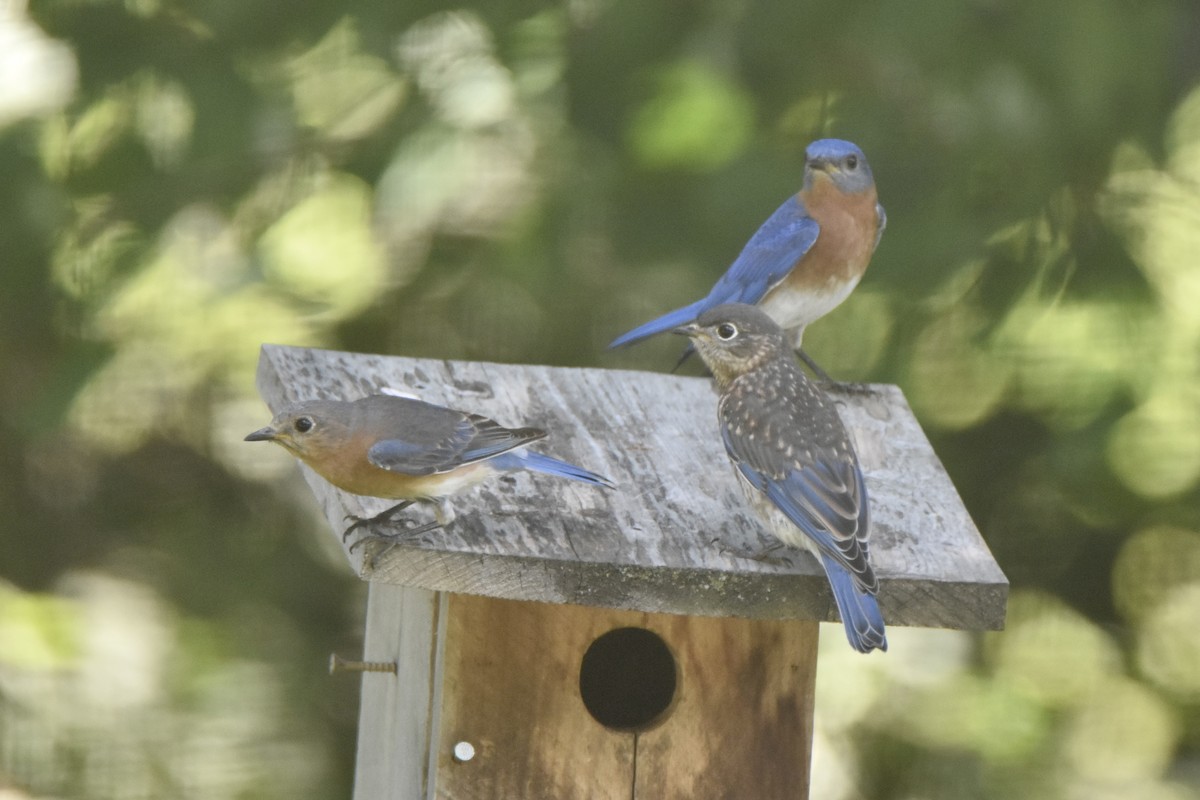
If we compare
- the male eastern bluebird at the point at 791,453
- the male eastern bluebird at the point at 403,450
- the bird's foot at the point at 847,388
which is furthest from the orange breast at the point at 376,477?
the bird's foot at the point at 847,388

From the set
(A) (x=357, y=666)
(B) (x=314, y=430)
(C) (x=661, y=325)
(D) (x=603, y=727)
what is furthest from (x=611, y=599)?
(C) (x=661, y=325)

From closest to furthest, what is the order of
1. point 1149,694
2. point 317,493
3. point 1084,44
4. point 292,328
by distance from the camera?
1. point 317,493
2. point 1084,44
3. point 292,328
4. point 1149,694

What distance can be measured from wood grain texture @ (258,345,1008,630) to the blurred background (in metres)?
0.92

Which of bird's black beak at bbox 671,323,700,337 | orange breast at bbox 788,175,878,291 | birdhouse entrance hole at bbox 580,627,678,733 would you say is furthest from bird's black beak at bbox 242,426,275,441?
orange breast at bbox 788,175,878,291

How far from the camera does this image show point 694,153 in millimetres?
4398

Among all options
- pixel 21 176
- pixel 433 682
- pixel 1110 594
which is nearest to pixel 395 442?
pixel 433 682

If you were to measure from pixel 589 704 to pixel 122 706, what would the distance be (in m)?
2.25

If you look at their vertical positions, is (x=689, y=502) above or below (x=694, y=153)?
below

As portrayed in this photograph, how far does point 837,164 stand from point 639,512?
1.39m

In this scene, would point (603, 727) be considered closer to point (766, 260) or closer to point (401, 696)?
point (401, 696)

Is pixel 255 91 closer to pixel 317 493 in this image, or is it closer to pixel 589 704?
pixel 317 493

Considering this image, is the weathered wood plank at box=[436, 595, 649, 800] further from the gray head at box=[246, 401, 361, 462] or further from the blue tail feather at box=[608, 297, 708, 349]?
the blue tail feather at box=[608, 297, 708, 349]

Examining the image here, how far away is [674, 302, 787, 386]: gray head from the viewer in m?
3.34

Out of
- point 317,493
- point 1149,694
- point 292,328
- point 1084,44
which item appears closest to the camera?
point 317,493
